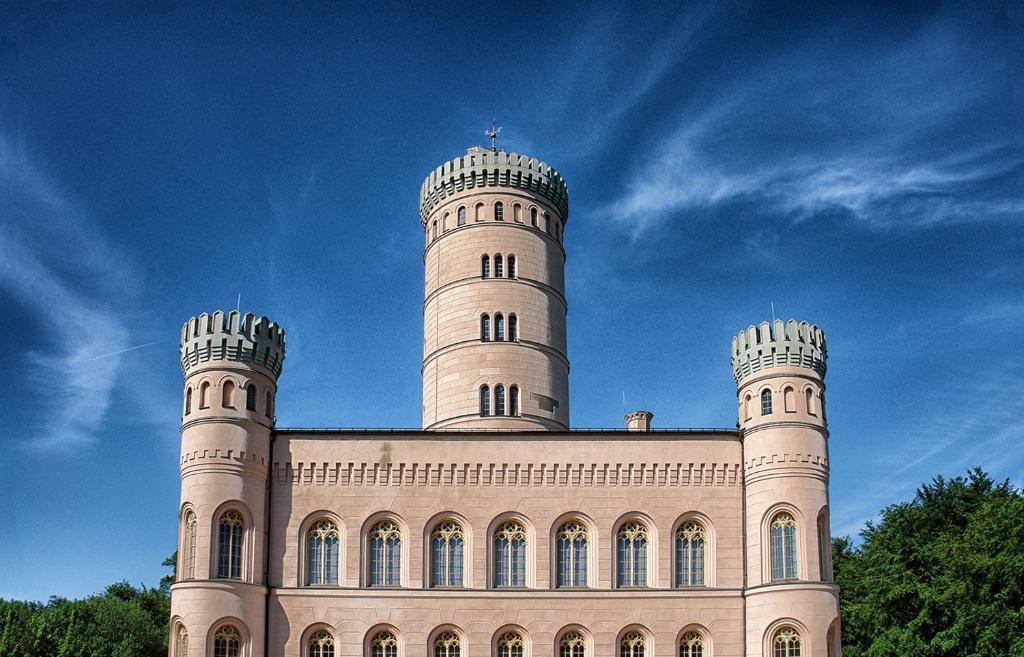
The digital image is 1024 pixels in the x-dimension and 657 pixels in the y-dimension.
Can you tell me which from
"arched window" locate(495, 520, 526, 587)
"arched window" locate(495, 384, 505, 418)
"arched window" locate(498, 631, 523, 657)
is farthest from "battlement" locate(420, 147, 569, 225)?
"arched window" locate(498, 631, 523, 657)

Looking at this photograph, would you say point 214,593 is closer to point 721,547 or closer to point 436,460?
point 436,460

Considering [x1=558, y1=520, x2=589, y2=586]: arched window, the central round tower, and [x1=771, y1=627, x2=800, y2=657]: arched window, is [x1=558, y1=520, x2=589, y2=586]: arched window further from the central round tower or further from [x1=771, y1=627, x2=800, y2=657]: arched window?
the central round tower

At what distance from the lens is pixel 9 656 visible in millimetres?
52469

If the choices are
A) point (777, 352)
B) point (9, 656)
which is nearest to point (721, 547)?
point (777, 352)

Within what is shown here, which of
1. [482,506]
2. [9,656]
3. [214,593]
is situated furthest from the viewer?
[9,656]

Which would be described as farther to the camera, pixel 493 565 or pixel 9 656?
pixel 9 656

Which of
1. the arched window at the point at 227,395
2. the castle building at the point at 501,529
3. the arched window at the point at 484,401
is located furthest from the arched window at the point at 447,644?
the arched window at the point at 227,395

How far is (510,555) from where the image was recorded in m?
44.0

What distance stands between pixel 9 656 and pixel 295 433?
752 inches

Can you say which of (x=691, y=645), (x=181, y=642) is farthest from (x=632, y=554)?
(x=181, y=642)

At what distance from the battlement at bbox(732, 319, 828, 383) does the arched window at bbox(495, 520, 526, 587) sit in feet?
34.7

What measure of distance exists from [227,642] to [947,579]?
29.0 meters

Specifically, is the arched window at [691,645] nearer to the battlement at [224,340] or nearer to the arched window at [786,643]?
the arched window at [786,643]

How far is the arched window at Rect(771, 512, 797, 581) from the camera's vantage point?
4256cm
